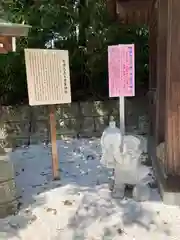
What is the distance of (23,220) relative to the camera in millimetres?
3393

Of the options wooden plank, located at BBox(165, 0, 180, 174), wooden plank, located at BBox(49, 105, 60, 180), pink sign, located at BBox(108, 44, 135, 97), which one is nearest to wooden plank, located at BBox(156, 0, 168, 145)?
pink sign, located at BBox(108, 44, 135, 97)

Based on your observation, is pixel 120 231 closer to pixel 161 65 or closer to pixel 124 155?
pixel 124 155

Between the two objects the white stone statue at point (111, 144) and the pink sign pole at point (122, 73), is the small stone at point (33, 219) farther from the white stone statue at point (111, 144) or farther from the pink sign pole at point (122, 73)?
the pink sign pole at point (122, 73)

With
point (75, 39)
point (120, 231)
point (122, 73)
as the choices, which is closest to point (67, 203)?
point (120, 231)

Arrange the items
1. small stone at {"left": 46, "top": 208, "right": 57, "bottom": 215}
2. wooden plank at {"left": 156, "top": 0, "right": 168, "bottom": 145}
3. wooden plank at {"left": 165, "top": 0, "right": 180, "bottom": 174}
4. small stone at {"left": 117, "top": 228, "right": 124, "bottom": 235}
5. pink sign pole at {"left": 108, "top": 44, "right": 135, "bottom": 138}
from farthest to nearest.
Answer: wooden plank at {"left": 156, "top": 0, "right": 168, "bottom": 145}, pink sign pole at {"left": 108, "top": 44, "right": 135, "bottom": 138}, small stone at {"left": 46, "top": 208, "right": 57, "bottom": 215}, wooden plank at {"left": 165, "top": 0, "right": 180, "bottom": 174}, small stone at {"left": 117, "top": 228, "right": 124, "bottom": 235}

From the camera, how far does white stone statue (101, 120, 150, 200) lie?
143 inches

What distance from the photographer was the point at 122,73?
389cm

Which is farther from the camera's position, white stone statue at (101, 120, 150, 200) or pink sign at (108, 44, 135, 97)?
→ pink sign at (108, 44, 135, 97)

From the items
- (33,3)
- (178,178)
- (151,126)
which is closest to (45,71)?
(178,178)

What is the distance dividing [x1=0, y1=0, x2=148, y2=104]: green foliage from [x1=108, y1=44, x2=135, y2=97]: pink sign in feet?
11.6

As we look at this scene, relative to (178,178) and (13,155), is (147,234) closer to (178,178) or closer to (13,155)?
(178,178)

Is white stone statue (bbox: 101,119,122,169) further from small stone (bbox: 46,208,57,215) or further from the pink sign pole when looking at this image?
small stone (bbox: 46,208,57,215)

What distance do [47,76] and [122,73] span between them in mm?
1016

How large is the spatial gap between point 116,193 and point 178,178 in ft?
2.37
